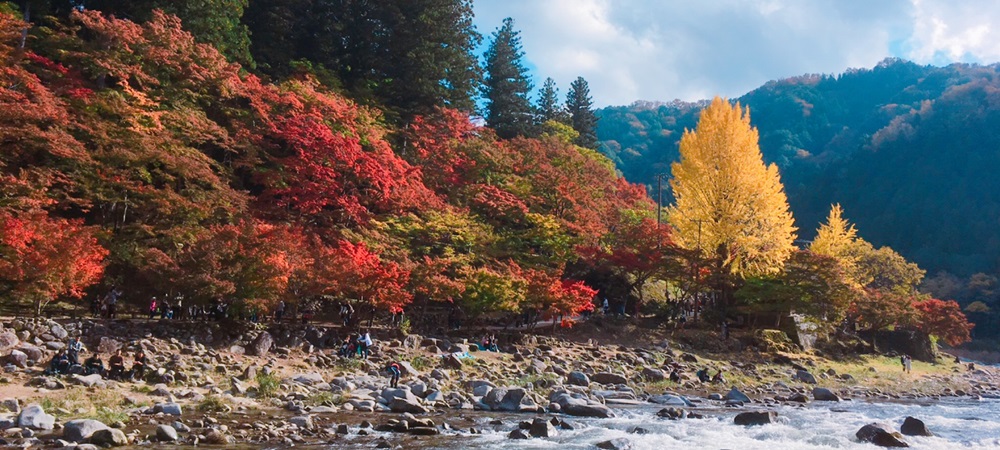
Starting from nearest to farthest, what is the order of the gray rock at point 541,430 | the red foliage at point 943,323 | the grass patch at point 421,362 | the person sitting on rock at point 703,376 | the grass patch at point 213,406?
the gray rock at point 541,430 < the grass patch at point 213,406 < the grass patch at point 421,362 < the person sitting on rock at point 703,376 < the red foliage at point 943,323

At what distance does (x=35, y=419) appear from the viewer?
1042 cm

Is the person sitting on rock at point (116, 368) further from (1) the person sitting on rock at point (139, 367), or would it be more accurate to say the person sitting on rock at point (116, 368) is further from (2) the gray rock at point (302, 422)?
(2) the gray rock at point (302, 422)

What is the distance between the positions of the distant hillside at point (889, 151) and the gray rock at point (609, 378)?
67.6m

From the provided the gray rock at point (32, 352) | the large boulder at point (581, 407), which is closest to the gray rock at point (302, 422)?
the large boulder at point (581, 407)

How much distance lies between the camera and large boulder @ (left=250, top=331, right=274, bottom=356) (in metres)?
18.6

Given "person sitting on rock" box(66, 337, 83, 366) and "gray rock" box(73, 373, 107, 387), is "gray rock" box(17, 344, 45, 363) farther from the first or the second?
"gray rock" box(73, 373, 107, 387)

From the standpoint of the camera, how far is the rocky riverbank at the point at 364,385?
11406mm

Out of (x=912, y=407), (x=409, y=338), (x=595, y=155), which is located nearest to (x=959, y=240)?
(x=595, y=155)

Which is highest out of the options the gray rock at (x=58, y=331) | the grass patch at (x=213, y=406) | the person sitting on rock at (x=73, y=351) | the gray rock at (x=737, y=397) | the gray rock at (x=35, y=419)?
the gray rock at (x=58, y=331)

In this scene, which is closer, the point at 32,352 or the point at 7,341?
the point at 32,352

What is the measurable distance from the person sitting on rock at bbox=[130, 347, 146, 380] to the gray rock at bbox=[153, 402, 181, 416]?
9.51 feet

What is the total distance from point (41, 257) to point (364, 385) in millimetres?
8482

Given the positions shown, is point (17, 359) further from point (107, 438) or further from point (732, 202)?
point (732, 202)

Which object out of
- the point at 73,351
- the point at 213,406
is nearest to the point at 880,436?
the point at 213,406
